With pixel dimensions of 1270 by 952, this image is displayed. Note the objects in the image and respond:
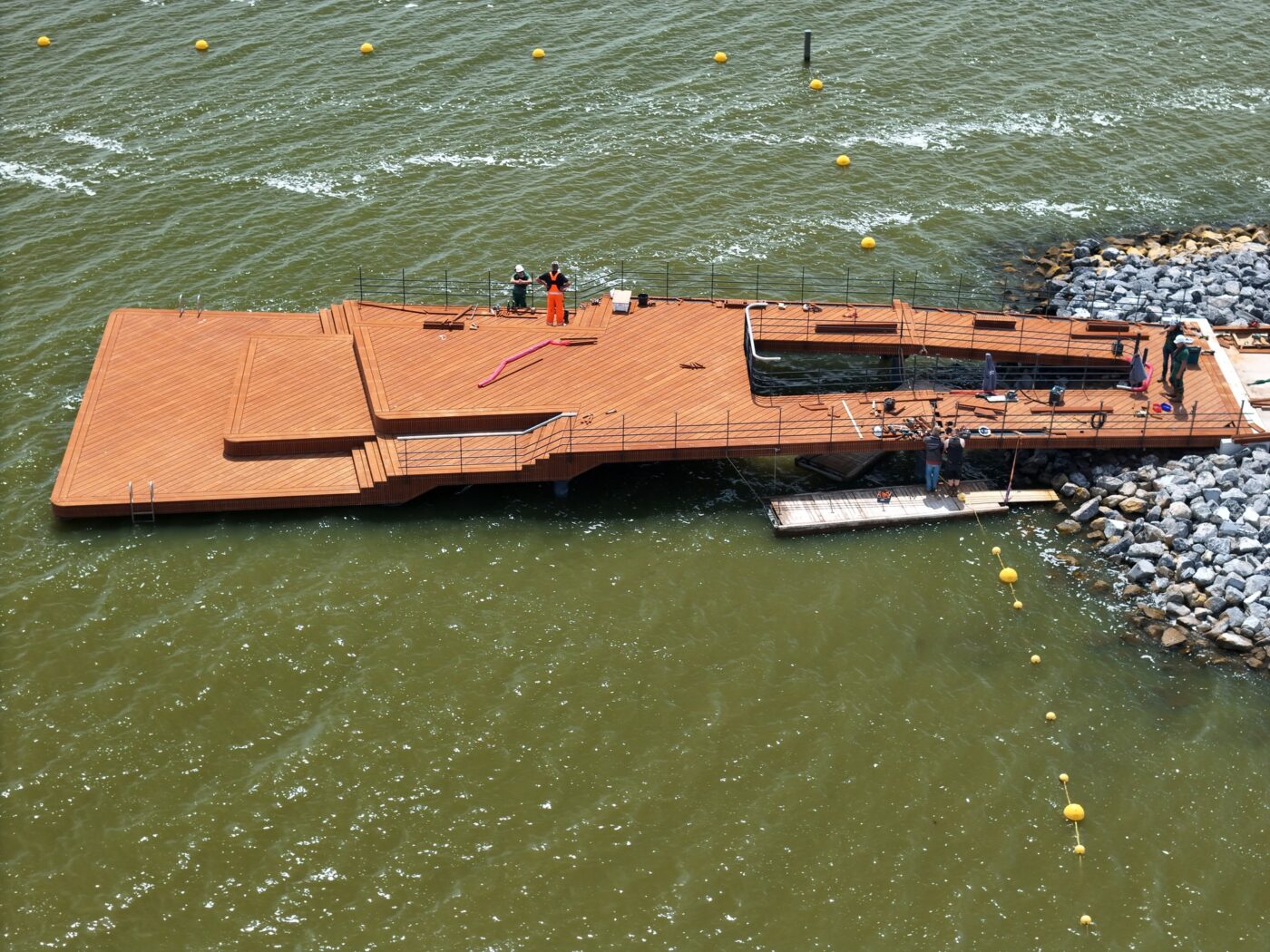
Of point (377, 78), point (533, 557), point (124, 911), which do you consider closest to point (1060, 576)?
point (533, 557)

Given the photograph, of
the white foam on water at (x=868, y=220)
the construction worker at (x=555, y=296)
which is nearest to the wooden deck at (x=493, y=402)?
the construction worker at (x=555, y=296)

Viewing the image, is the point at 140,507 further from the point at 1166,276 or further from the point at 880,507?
the point at 1166,276

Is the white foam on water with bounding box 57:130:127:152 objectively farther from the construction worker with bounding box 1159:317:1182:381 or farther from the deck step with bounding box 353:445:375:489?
the construction worker with bounding box 1159:317:1182:381

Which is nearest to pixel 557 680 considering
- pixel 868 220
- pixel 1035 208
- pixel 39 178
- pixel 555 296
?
pixel 555 296

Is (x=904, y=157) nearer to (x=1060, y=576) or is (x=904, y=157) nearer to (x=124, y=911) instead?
(x=1060, y=576)

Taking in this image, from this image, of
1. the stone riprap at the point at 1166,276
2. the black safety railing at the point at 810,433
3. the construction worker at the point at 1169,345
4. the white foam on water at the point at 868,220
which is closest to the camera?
the black safety railing at the point at 810,433

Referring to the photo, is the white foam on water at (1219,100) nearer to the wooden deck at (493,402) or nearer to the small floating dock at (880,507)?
the wooden deck at (493,402)
